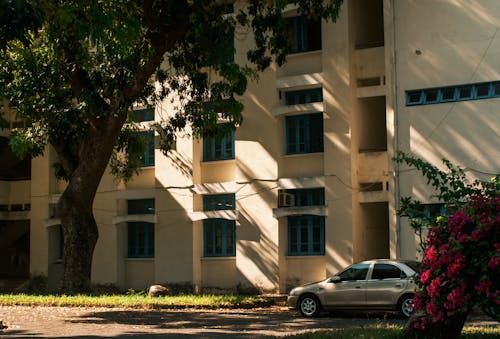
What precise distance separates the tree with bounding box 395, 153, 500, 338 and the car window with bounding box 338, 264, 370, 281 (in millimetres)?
7791

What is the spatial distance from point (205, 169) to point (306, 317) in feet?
30.5

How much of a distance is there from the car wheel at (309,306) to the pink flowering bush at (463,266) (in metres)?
8.70

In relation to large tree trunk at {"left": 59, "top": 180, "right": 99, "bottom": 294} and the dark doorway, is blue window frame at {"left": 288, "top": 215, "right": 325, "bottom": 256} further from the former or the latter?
the dark doorway

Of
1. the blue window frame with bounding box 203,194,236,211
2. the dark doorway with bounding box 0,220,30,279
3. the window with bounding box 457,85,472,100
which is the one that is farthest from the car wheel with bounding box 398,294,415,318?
the dark doorway with bounding box 0,220,30,279

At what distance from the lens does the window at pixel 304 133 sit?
25891mm

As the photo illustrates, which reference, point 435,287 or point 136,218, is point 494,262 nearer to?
point 435,287

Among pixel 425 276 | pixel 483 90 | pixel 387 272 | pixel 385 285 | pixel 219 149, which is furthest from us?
pixel 219 149

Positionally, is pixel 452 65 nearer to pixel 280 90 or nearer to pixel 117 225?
pixel 280 90

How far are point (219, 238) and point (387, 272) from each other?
945cm

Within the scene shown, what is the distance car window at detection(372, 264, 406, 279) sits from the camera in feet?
62.6

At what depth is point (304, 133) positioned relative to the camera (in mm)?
26156

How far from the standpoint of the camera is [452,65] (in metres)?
23.4

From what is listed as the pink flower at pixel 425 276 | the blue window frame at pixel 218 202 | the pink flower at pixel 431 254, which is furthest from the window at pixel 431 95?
the pink flower at pixel 425 276

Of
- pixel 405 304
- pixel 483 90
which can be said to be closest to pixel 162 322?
pixel 405 304
